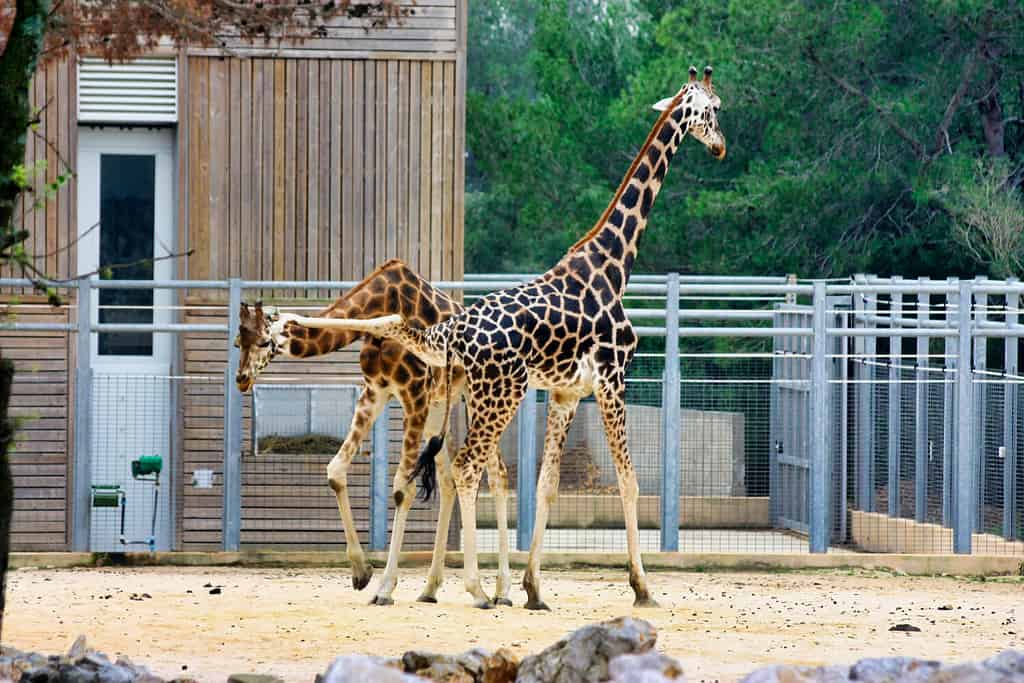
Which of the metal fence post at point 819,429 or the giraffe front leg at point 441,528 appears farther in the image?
the metal fence post at point 819,429

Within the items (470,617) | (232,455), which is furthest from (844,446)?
(470,617)

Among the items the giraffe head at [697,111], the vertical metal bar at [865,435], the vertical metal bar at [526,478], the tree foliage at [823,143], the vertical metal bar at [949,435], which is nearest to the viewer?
the giraffe head at [697,111]

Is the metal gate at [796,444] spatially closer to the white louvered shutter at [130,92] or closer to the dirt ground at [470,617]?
the dirt ground at [470,617]

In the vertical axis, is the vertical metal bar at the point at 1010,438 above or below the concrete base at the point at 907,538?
above

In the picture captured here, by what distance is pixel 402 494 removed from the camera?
40.5 feet

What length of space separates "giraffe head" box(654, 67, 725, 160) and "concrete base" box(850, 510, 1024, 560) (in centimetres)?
439

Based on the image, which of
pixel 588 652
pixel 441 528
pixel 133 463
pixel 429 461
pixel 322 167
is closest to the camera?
pixel 588 652

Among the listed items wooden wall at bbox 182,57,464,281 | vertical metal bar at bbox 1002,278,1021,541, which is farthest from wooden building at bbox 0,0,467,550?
vertical metal bar at bbox 1002,278,1021,541

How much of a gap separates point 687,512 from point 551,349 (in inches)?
184

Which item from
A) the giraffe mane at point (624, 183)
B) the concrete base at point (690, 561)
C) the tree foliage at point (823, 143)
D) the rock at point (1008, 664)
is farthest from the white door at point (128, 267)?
the tree foliage at point (823, 143)

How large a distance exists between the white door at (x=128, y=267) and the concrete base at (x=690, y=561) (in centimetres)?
126

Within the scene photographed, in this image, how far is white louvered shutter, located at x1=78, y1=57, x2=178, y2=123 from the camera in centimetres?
1642

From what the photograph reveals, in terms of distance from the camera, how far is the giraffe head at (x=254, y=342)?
11.6 meters

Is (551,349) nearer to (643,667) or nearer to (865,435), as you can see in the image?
(643,667)
